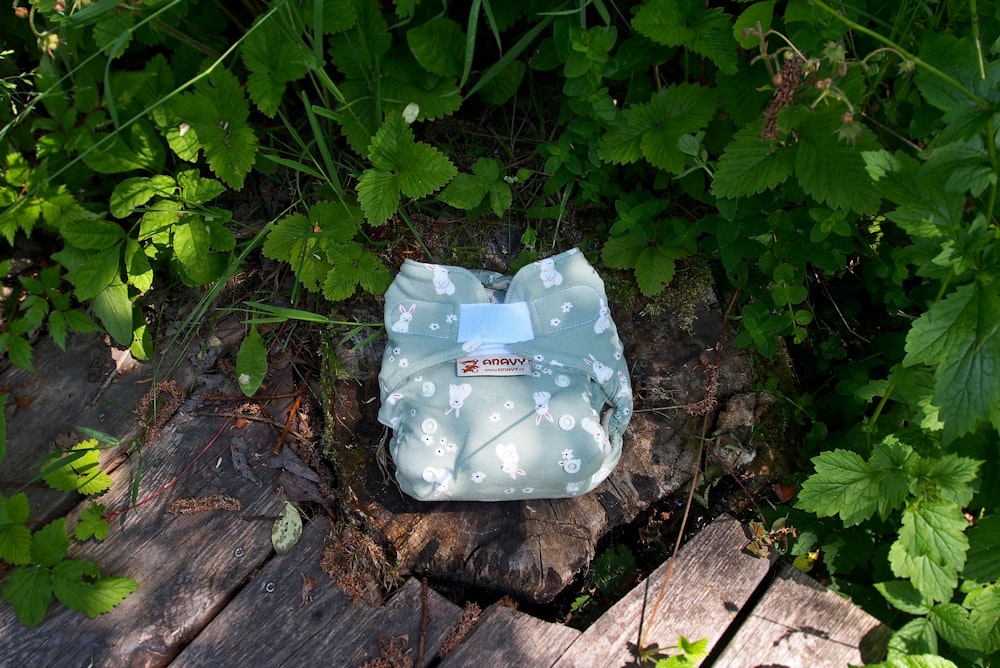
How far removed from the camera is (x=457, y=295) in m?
2.02

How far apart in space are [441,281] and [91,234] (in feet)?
3.28

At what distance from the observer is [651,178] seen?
2.16 m

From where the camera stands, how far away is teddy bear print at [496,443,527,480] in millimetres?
1833

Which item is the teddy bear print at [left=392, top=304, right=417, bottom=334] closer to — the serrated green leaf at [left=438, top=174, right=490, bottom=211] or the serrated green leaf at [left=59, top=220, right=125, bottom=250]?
the serrated green leaf at [left=438, top=174, right=490, bottom=211]

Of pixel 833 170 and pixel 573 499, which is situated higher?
pixel 833 170

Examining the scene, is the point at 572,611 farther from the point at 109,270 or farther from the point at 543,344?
the point at 109,270

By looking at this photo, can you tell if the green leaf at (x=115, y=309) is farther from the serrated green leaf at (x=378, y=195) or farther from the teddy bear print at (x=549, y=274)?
the teddy bear print at (x=549, y=274)

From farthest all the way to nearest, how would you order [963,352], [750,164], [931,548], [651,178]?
[651,178]
[750,164]
[931,548]
[963,352]

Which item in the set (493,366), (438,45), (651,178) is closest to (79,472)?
(493,366)

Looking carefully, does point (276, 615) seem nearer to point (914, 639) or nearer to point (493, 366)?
point (493, 366)

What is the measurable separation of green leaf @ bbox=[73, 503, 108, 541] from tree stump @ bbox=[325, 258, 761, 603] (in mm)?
659

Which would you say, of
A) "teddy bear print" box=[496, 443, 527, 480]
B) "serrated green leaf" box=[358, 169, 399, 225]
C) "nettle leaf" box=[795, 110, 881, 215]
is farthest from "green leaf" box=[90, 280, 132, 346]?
"nettle leaf" box=[795, 110, 881, 215]

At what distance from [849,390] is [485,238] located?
113 cm

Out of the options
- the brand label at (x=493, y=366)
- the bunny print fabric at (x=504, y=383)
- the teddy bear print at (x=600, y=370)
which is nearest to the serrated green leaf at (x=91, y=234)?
the bunny print fabric at (x=504, y=383)
